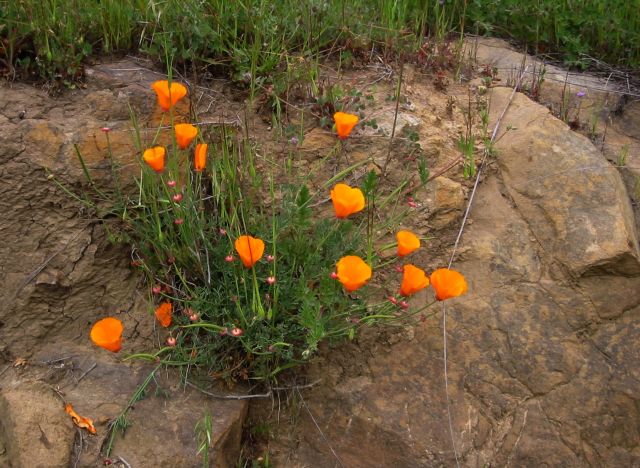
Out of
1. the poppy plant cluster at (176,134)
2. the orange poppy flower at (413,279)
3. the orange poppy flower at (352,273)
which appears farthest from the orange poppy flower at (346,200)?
the poppy plant cluster at (176,134)

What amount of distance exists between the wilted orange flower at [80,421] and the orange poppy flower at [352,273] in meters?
1.04

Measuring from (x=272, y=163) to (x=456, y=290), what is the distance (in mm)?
984

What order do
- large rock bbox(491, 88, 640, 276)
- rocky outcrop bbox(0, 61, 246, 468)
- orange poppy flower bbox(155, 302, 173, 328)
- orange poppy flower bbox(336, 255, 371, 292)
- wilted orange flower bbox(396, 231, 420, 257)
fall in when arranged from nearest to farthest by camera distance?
1. orange poppy flower bbox(336, 255, 371, 292)
2. wilted orange flower bbox(396, 231, 420, 257)
3. rocky outcrop bbox(0, 61, 246, 468)
4. orange poppy flower bbox(155, 302, 173, 328)
5. large rock bbox(491, 88, 640, 276)

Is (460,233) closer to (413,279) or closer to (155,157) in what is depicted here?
(413,279)

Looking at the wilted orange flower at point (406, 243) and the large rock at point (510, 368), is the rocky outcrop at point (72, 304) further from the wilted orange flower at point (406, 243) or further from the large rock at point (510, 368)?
the wilted orange flower at point (406, 243)

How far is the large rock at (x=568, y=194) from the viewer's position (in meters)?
3.01

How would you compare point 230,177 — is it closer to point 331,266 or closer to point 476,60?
point 331,266

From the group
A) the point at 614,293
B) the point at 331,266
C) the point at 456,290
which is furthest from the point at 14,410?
the point at 614,293

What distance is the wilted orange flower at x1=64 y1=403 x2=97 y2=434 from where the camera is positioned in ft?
8.22

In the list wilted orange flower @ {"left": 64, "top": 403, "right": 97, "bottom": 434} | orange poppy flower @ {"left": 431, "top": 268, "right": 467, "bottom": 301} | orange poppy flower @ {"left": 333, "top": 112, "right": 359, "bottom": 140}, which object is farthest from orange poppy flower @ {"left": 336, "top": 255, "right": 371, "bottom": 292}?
wilted orange flower @ {"left": 64, "top": 403, "right": 97, "bottom": 434}

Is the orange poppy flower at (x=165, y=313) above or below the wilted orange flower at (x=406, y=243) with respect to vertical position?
below

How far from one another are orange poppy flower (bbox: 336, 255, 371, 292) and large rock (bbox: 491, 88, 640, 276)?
1124mm

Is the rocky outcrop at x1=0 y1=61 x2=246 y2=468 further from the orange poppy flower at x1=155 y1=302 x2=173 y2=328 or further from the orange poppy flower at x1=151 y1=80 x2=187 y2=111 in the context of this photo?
the orange poppy flower at x1=151 y1=80 x2=187 y2=111

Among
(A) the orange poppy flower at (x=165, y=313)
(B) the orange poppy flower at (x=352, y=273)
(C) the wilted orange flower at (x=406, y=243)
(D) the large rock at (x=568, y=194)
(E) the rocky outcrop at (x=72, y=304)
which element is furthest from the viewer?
(D) the large rock at (x=568, y=194)
